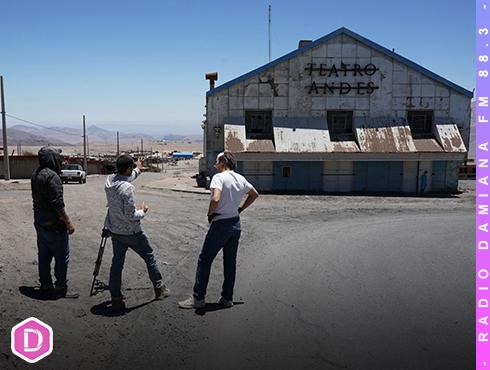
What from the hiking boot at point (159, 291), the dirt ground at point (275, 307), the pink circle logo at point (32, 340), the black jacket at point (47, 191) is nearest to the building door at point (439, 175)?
the dirt ground at point (275, 307)

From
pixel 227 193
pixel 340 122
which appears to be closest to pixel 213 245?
pixel 227 193

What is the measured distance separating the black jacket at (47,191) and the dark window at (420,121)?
23.3 meters

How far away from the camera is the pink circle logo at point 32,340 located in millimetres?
4191

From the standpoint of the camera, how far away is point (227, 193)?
5.40 meters

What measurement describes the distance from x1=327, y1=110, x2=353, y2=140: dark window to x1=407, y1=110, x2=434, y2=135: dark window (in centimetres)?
341

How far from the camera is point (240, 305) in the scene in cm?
564

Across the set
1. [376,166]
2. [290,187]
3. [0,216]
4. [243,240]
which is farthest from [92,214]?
[376,166]

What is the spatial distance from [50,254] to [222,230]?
225 centimetres

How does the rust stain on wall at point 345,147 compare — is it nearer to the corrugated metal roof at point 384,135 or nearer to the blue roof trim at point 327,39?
the corrugated metal roof at point 384,135

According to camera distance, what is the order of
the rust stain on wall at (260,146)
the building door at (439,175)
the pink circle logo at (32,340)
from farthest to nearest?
the building door at (439,175)
the rust stain on wall at (260,146)
the pink circle logo at (32,340)

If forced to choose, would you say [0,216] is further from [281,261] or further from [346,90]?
[346,90]

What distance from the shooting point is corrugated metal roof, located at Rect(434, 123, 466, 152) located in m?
24.5

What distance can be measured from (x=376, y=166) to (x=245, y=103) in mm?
7973

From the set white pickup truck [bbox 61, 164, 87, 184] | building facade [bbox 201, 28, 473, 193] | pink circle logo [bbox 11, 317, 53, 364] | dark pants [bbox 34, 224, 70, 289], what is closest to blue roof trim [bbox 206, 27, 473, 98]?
building facade [bbox 201, 28, 473, 193]
